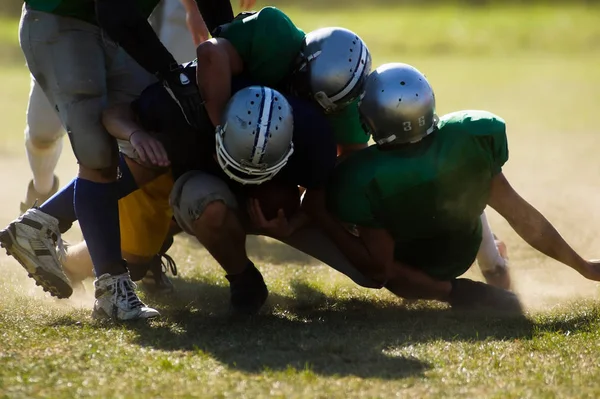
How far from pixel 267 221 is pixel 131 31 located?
1.05 m

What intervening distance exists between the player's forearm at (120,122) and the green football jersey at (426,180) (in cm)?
96

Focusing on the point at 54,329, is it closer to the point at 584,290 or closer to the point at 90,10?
the point at 90,10

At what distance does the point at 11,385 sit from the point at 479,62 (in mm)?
15844

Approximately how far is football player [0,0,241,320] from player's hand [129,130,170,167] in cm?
25

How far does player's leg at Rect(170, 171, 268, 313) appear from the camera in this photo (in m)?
4.38

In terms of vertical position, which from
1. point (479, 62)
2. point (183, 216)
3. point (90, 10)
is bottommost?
point (479, 62)

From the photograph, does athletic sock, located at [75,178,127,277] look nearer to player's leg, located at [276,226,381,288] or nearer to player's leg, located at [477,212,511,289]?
player's leg, located at [276,226,381,288]

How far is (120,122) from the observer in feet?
14.4

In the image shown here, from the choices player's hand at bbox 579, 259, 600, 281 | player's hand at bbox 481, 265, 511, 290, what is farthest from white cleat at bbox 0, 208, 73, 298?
player's hand at bbox 579, 259, 600, 281

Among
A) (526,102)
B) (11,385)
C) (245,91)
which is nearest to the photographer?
(11,385)

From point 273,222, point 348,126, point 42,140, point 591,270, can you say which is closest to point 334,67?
point 348,126

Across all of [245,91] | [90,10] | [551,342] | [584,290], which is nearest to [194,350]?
[245,91]

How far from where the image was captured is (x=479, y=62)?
18219 mm

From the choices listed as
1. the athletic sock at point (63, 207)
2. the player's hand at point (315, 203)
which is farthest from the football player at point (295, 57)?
the athletic sock at point (63, 207)
